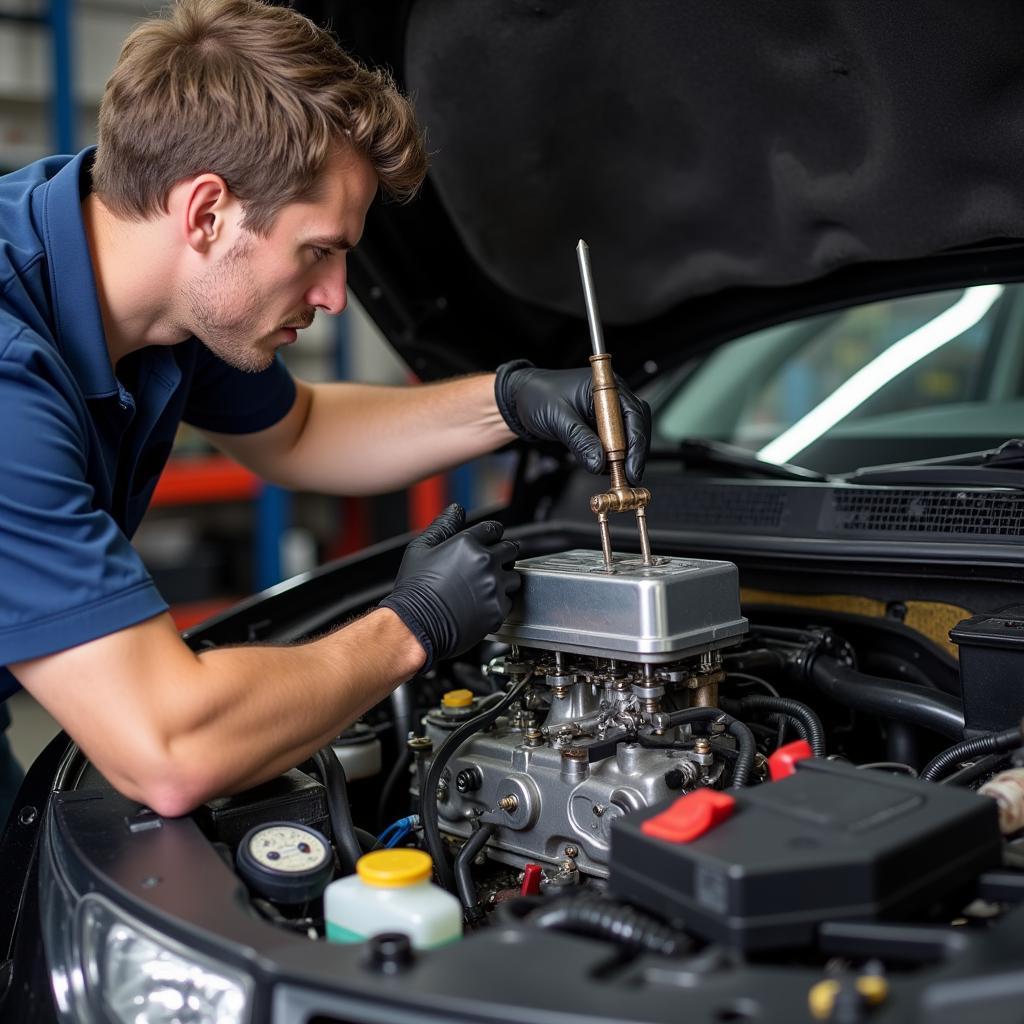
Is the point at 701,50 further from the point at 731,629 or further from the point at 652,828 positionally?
the point at 652,828

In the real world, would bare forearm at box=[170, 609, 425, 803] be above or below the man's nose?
below

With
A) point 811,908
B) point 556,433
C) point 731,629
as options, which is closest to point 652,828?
point 811,908

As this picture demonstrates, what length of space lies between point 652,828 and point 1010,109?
3.61 ft

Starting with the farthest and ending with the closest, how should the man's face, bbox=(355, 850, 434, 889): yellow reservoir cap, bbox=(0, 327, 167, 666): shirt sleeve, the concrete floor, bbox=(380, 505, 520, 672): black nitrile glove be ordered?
the concrete floor
the man's face
bbox=(380, 505, 520, 672): black nitrile glove
bbox=(0, 327, 167, 666): shirt sleeve
bbox=(355, 850, 434, 889): yellow reservoir cap

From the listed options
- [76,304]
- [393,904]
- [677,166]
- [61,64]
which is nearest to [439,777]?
[393,904]

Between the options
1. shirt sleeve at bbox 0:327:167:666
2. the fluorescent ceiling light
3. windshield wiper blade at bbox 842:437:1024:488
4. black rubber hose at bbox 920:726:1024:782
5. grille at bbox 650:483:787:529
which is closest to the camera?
shirt sleeve at bbox 0:327:167:666

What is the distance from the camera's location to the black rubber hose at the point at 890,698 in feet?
4.58

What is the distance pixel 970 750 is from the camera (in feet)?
4.11

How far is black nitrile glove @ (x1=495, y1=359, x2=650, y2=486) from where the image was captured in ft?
5.24

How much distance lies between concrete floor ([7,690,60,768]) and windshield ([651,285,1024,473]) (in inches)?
104

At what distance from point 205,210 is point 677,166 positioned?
0.81 metres

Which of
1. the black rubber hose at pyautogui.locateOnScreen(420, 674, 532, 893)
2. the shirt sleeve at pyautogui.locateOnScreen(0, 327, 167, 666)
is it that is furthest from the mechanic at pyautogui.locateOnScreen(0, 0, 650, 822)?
the black rubber hose at pyautogui.locateOnScreen(420, 674, 532, 893)

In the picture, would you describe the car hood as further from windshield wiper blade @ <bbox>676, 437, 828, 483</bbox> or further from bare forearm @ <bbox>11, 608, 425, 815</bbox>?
bare forearm @ <bbox>11, 608, 425, 815</bbox>

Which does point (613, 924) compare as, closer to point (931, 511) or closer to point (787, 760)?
point (787, 760)
